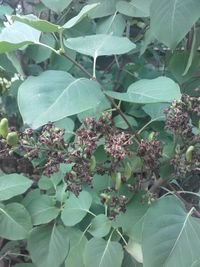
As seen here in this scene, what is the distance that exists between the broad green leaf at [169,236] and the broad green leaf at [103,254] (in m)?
0.08

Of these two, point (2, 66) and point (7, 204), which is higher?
point (2, 66)

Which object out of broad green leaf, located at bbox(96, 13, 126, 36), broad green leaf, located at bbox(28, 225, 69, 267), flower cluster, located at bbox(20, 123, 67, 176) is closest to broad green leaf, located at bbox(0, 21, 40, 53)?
flower cluster, located at bbox(20, 123, 67, 176)

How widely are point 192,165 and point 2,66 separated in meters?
0.38

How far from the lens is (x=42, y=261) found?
2.17 ft

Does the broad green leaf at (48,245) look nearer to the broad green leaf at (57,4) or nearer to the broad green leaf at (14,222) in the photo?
the broad green leaf at (14,222)

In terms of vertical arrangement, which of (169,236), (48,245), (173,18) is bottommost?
(48,245)

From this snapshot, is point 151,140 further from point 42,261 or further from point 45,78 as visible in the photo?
point 42,261

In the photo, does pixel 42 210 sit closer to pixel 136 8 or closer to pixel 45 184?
pixel 45 184

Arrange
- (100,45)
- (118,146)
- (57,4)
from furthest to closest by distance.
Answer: (57,4) → (100,45) → (118,146)

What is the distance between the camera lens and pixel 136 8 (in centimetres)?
71

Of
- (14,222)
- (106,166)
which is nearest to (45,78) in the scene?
(106,166)

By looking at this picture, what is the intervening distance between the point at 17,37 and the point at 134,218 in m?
0.29

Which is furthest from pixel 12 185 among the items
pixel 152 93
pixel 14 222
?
pixel 152 93

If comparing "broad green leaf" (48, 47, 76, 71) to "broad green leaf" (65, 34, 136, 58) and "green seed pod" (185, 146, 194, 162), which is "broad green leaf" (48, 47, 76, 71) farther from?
"green seed pod" (185, 146, 194, 162)
